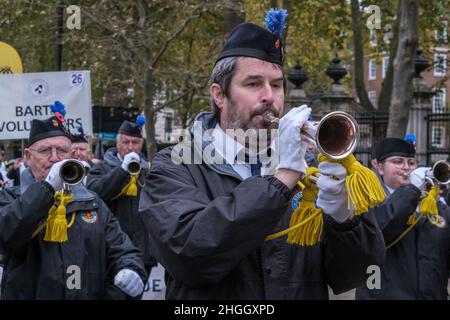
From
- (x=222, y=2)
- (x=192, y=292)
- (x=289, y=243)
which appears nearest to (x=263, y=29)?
(x=289, y=243)

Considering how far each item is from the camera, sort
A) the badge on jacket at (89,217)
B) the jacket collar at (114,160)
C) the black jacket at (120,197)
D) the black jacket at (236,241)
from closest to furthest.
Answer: the black jacket at (236,241), the badge on jacket at (89,217), the black jacket at (120,197), the jacket collar at (114,160)

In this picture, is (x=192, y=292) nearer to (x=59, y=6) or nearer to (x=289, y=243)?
(x=289, y=243)

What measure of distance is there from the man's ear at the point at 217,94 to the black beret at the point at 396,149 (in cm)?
366

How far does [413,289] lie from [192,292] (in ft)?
11.8

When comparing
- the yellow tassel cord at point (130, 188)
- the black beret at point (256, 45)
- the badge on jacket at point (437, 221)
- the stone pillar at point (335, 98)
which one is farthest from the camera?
the stone pillar at point (335, 98)

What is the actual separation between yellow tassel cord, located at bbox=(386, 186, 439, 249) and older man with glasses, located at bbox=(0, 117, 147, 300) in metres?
2.30

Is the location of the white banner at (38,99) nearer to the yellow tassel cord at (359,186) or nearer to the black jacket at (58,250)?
the black jacket at (58,250)

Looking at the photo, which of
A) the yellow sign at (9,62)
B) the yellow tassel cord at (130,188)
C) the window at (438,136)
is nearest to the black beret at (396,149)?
the yellow tassel cord at (130,188)

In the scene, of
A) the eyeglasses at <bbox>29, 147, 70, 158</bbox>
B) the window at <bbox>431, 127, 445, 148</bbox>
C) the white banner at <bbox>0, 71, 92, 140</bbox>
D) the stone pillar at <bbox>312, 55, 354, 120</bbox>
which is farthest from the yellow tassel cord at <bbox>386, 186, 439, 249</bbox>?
the stone pillar at <bbox>312, 55, 354, 120</bbox>

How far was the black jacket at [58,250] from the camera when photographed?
4.53m

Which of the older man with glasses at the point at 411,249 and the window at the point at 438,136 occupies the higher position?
the window at the point at 438,136

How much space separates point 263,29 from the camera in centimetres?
322

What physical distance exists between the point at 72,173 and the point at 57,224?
1.08ft
